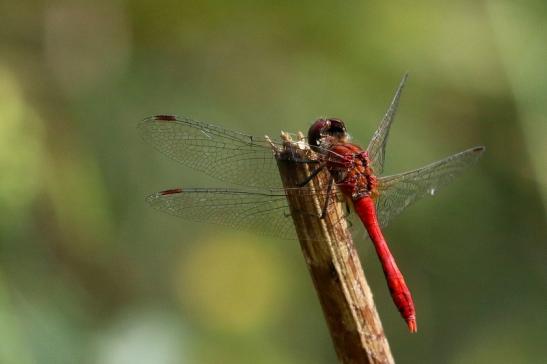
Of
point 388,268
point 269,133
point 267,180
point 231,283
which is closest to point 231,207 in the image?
point 267,180

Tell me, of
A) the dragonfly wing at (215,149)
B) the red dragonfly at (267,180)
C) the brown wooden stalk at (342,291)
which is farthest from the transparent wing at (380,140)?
the brown wooden stalk at (342,291)

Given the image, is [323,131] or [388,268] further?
[388,268]

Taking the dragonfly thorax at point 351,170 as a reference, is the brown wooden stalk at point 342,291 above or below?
below

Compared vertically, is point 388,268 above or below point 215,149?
below

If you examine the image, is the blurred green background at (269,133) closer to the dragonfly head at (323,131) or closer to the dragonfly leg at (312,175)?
the dragonfly head at (323,131)

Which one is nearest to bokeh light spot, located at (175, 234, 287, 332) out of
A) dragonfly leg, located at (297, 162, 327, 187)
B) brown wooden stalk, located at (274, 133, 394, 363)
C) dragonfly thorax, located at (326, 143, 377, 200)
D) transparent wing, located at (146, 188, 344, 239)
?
transparent wing, located at (146, 188, 344, 239)

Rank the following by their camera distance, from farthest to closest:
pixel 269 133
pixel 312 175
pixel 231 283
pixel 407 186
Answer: pixel 269 133 → pixel 231 283 → pixel 407 186 → pixel 312 175

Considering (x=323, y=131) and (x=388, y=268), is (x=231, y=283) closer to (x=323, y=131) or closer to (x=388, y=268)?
(x=388, y=268)

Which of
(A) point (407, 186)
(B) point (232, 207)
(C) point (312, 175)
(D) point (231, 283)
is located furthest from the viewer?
(D) point (231, 283)
